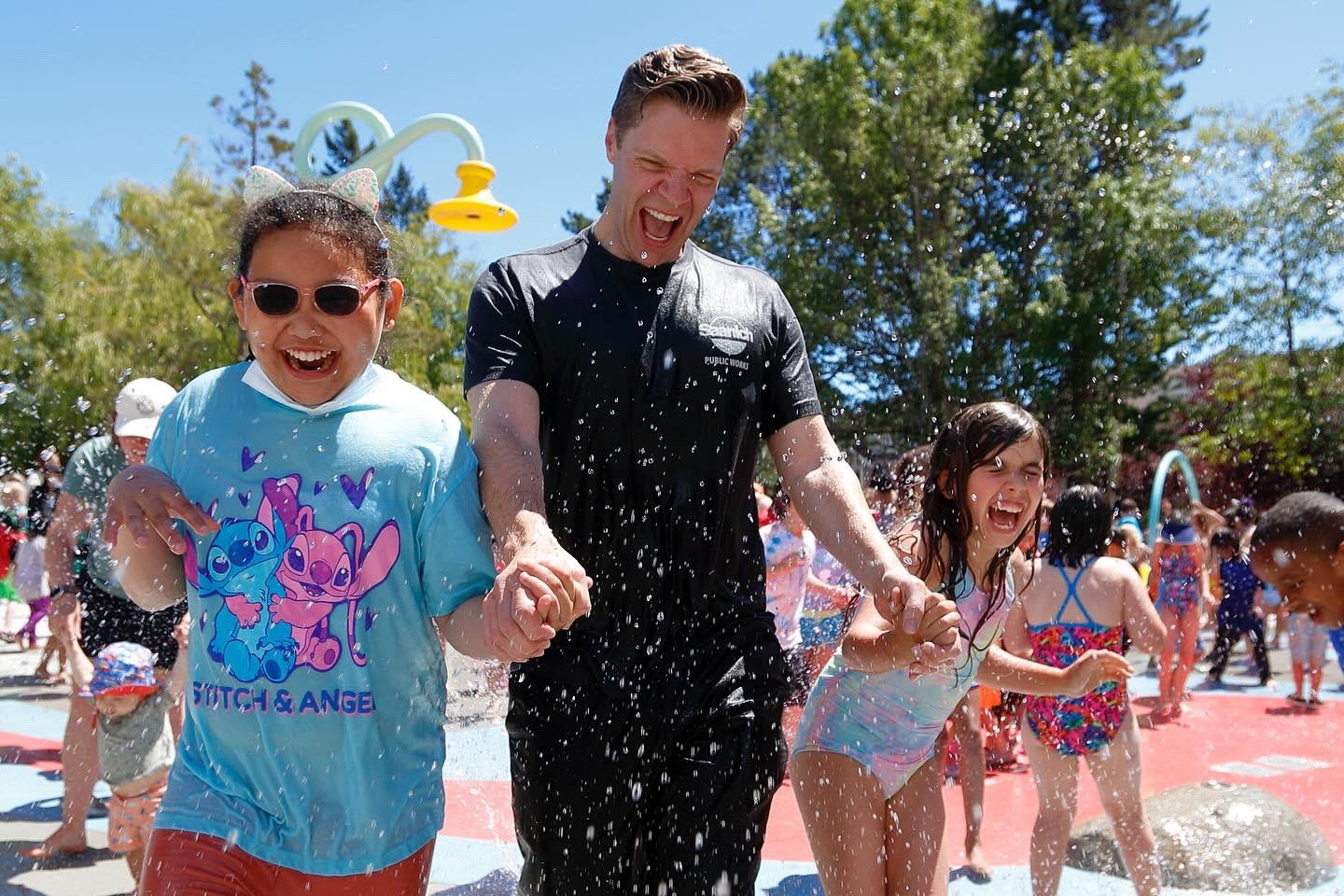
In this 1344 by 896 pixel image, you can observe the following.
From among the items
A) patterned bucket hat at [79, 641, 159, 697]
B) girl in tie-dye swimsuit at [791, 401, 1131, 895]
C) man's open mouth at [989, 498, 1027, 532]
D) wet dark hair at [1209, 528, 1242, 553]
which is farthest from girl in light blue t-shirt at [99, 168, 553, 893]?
wet dark hair at [1209, 528, 1242, 553]

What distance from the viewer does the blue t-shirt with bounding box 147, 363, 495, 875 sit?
1.99 metres

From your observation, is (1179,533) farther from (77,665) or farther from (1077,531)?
(77,665)

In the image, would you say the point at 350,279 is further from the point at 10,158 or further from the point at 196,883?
the point at 10,158

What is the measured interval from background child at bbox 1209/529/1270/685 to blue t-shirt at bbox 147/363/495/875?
10.7 meters

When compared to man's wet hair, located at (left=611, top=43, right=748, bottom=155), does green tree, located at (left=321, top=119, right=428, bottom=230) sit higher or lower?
higher

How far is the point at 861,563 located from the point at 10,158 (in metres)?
30.7

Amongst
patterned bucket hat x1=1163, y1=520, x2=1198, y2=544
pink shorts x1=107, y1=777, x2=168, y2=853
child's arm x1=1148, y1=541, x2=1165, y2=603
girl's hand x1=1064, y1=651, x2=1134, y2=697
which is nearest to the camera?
girl's hand x1=1064, y1=651, x2=1134, y2=697

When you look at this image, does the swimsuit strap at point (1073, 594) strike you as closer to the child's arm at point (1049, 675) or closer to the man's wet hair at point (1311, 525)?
the child's arm at point (1049, 675)

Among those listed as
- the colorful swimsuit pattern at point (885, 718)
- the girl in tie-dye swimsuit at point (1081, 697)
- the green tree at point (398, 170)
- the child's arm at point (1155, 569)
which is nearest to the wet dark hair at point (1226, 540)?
the child's arm at point (1155, 569)

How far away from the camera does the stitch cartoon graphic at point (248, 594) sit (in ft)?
6.63

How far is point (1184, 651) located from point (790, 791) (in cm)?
428

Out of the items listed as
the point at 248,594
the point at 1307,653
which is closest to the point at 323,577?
the point at 248,594

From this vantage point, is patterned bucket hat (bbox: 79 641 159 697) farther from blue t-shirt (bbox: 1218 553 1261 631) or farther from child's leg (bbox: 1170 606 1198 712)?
blue t-shirt (bbox: 1218 553 1261 631)

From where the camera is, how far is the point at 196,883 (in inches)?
75.5
